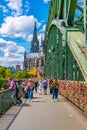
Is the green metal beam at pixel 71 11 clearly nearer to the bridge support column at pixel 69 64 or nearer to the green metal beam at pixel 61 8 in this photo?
the bridge support column at pixel 69 64

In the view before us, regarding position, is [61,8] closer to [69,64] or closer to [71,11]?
[69,64]

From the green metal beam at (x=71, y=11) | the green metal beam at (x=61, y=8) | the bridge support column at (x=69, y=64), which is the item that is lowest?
the bridge support column at (x=69, y=64)

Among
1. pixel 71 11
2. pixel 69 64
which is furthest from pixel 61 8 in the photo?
pixel 71 11

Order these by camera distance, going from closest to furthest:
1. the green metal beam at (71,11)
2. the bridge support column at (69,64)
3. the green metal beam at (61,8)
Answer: the green metal beam at (71,11) → the bridge support column at (69,64) → the green metal beam at (61,8)

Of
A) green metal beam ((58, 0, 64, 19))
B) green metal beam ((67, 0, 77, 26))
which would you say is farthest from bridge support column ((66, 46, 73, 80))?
green metal beam ((58, 0, 64, 19))

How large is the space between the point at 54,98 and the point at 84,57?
6430 millimetres

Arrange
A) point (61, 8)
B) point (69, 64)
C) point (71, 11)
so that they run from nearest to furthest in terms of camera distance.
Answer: point (71, 11) < point (69, 64) < point (61, 8)

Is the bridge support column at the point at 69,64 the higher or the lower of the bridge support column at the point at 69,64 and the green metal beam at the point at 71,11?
the lower

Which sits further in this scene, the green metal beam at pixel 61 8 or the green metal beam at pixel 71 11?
the green metal beam at pixel 61 8

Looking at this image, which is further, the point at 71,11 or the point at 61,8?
the point at 61,8

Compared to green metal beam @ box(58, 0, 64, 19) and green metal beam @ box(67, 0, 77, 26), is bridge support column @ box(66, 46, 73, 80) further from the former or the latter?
green metal beam @ box(58, 0, 64, 19)

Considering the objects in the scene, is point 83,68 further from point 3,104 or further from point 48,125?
point 48,125

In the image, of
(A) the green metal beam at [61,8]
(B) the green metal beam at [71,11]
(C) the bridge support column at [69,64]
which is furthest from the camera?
(A) the green metal beam at [61,8]

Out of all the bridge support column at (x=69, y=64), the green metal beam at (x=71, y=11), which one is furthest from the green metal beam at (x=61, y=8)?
the bridge support column at (x=69, y=64)
